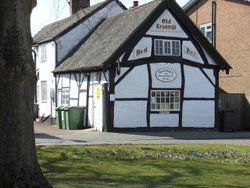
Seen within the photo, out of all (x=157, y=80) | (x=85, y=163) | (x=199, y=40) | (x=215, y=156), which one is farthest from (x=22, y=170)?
(x=199, y=40)

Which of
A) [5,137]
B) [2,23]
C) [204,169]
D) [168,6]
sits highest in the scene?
[168,6]

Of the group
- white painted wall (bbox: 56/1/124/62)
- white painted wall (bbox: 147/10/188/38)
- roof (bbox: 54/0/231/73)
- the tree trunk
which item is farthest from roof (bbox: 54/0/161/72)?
the tree trunk

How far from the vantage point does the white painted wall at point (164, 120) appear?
2531 centimetres

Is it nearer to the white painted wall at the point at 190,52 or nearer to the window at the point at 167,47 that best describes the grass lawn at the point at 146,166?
the window at the point at 167,47

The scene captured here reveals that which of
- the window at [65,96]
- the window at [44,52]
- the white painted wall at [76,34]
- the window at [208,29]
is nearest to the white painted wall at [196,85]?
the window at [65,96]

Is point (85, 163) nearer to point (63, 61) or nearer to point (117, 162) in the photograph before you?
point (117, 162)

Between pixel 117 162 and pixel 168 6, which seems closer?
pixel 117 162

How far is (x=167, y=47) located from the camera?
26.0m

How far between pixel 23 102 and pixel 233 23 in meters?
26.3

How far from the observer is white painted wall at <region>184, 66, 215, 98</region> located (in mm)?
26234

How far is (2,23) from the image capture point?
756 centimetres

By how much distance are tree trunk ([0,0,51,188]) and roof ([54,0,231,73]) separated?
16.4 m

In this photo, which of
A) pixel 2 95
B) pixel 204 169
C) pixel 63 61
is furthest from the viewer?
pixel 63 61

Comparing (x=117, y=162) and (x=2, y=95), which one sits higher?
(x=2, y=95)
